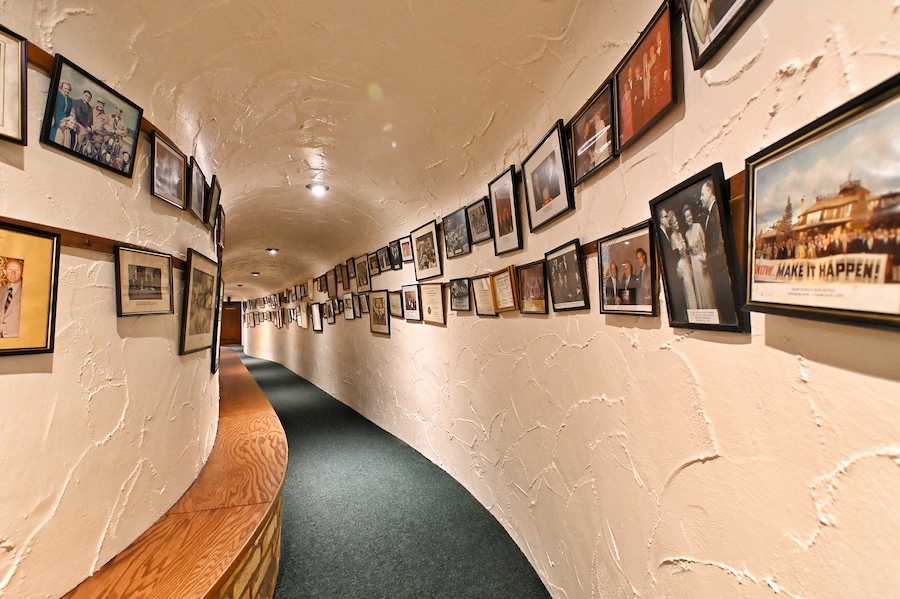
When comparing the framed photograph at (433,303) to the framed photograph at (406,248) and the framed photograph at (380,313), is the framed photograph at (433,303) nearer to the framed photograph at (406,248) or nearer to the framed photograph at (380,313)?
the framed photograph at (406,248)

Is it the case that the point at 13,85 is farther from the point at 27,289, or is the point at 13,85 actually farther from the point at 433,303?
the point at 433,303

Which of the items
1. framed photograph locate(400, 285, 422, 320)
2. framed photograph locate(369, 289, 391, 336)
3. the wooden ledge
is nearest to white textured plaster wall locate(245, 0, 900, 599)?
the wooden ledge

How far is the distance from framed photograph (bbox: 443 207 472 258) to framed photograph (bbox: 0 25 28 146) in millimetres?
2027

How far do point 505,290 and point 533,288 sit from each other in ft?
1.01

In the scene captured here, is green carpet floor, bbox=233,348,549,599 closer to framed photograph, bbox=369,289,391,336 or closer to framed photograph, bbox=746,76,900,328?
framed photograph, bbox=369,289,391,336

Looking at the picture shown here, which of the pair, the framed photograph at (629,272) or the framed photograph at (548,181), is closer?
the framed photograph at (629,272)

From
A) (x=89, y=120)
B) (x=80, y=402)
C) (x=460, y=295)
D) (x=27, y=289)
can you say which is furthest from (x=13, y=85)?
(x=460, y=295)

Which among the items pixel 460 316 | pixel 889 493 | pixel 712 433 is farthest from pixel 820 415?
pixel 460 316

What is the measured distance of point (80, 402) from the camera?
3.32 feet

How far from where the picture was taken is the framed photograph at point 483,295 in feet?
7.80

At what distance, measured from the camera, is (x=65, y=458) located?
3.15ft

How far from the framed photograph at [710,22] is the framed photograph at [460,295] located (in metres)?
1.92

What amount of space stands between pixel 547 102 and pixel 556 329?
1022mm

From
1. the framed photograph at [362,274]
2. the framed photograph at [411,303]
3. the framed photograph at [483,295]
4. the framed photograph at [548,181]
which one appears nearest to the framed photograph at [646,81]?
the framed photograph at [548,181]
